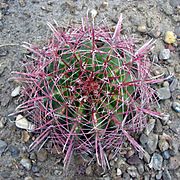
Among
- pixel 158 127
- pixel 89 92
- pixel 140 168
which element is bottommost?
pixel 140 168

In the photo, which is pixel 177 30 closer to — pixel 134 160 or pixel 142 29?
pixel 142 29

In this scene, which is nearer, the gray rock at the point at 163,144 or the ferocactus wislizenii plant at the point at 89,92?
the ferocactus wislizenii plant at the point at 89,92

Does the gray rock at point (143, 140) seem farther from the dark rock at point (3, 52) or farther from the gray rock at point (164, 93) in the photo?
the dark rock at point (3, 52)

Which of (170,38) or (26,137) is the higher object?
(170,38)

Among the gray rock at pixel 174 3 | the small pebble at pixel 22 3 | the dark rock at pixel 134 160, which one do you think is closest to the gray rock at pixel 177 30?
the gray rock at pixel 174 3

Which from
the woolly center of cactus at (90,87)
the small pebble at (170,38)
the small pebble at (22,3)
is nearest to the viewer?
the woolly center of cactus at (90,87)

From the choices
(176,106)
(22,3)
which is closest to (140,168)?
(176,106)
